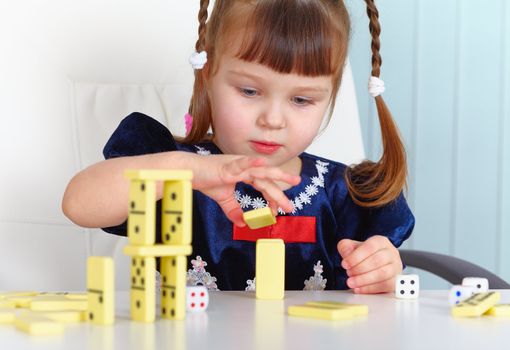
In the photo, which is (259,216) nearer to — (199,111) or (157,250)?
(157,250)

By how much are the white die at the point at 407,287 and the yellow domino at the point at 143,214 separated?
0.35 meters

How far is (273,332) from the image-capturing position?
68cm

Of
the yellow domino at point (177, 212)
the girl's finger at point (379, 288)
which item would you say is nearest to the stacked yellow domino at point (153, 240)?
the yellow domino at point (177, 212)

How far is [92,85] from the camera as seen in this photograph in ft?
5.10

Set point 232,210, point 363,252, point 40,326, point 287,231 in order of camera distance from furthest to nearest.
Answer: point 287,231 < point 363,252 < point 232,210 < point 40,326

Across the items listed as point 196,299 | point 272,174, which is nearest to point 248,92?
point 272,174

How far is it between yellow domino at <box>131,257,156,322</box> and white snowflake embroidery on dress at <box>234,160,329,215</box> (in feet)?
1.98

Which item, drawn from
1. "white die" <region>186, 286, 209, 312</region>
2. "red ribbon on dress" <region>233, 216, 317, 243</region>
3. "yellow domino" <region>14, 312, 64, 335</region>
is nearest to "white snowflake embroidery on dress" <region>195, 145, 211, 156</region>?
"red ribbon on dress" <region>233, 216, 317, 243</region>

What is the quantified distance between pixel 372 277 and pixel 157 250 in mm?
434

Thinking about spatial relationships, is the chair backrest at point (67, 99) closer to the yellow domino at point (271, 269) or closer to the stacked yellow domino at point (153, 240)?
the yellow domino at point (271, 269)

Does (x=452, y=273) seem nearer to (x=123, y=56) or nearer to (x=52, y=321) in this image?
(x=123, y=56)

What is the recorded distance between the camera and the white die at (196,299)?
780mm

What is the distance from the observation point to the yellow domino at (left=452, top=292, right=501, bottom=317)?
80cm

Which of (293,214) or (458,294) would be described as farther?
(293,214)
